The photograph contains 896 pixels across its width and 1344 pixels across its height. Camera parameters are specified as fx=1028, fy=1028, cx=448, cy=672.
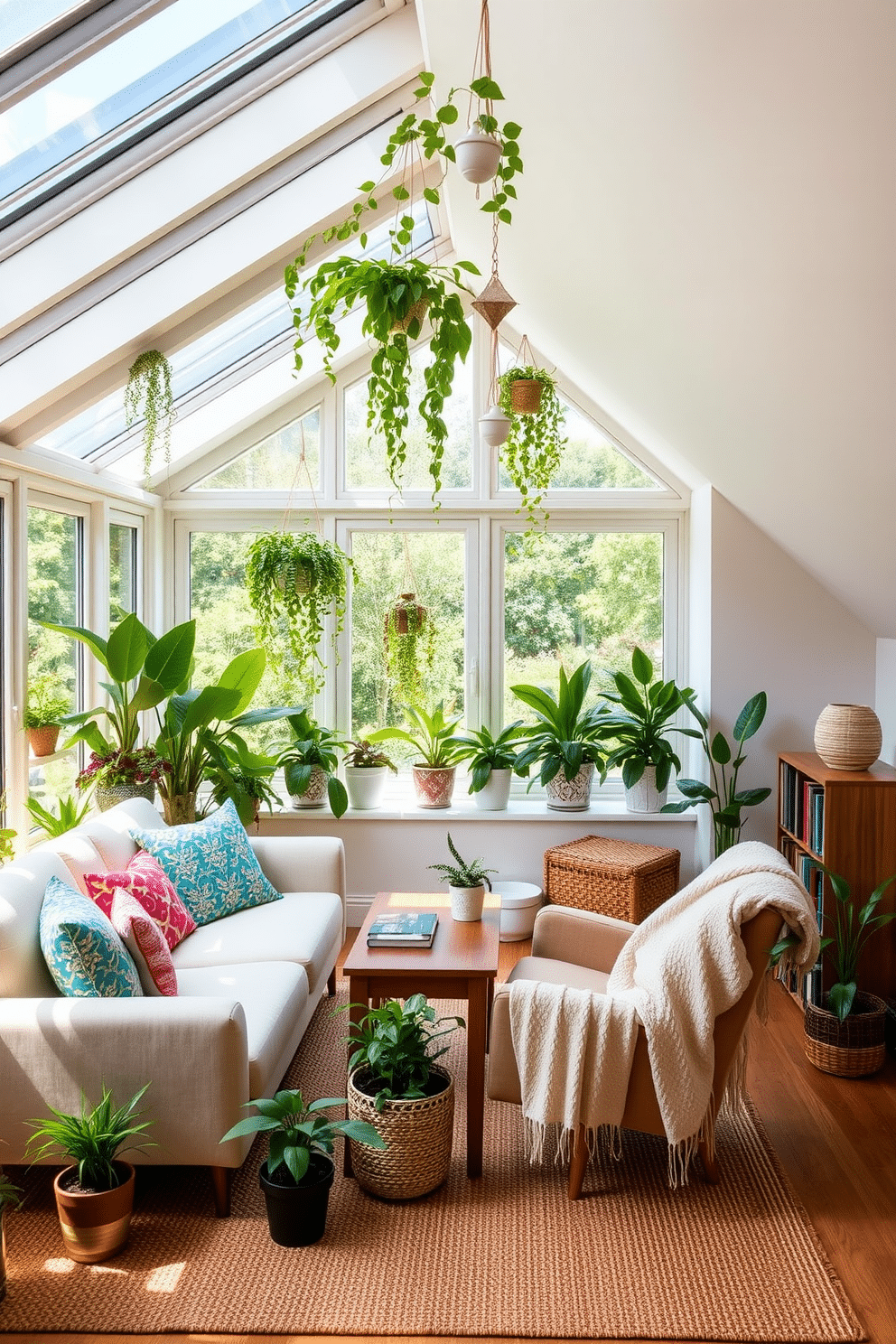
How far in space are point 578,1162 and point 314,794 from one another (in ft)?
8.62

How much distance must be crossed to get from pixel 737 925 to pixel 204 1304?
1493mm

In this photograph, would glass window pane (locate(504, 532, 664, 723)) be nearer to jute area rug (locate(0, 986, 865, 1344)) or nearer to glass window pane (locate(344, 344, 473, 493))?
glass window pane (locate(344, 344, 473, 493))

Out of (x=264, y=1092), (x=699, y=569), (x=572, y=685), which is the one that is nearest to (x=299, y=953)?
(x=264, y=1092)

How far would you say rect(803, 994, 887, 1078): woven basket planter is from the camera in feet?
11.1

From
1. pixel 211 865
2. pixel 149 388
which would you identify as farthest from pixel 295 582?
pixel 211 865

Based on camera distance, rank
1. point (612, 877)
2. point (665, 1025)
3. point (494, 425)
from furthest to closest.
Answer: point (612, 877) → point (494, 425) → point (665, 1025)

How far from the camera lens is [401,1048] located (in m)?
2.73

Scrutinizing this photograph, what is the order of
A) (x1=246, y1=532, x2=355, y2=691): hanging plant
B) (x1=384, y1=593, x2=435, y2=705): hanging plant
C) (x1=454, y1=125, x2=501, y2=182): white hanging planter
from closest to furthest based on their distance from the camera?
(x1=454, y1=125, x2=501, y2=182): white hanging planter
(x1=246, y1=532, x2=355, y2=691): hanging plant
(x1=384, y1=593, x2=435, y2=705): hanging plant

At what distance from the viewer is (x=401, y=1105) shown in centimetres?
259

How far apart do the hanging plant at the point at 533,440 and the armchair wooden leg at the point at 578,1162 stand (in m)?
2.77

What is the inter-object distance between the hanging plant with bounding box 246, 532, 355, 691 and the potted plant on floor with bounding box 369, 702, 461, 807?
1.88 ft

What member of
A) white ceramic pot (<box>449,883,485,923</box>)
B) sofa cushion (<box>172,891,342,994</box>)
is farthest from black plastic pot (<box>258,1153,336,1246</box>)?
white ceramic pot (<box>449,883,485,923</box>)

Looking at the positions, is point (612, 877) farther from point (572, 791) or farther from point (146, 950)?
point (146, 950)

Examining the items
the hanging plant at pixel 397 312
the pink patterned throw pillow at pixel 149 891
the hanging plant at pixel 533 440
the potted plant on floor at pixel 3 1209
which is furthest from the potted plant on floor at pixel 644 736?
the potted plant on floor at pixel 3 1209
